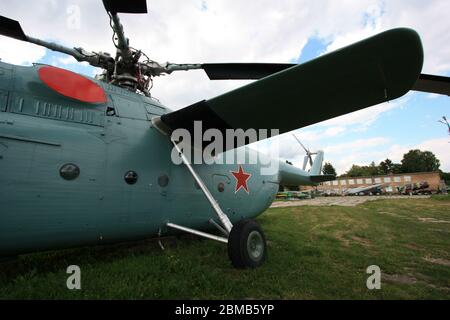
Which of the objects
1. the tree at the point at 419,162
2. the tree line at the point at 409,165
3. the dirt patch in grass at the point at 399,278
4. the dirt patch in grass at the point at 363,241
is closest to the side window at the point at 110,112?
the dirt patch in grass at the point at 399,278

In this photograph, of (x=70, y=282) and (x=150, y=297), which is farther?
(x=70, y=282)

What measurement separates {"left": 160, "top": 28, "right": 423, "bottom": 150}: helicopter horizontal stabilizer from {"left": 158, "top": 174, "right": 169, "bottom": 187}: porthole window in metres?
1.09

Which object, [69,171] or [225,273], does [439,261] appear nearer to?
[225,273]

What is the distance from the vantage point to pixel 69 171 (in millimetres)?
4117

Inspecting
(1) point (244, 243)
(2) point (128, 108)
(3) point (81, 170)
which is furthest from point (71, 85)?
(1) point (244, 243)

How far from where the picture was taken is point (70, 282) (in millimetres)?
3723

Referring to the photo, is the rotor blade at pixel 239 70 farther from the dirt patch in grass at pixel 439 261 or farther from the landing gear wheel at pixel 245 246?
the dirt patch in grass at pixel 439 261

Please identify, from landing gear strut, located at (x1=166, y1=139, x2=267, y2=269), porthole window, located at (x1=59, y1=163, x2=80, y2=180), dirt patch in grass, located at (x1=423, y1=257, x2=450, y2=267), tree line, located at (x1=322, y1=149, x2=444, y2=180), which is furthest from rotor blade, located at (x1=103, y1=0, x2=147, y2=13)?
tree line, located at (x1=322, y1=149, x2=444, y2=180)

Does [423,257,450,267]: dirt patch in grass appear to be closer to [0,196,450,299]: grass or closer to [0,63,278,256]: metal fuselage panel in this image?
[0,196,450,299]: grass

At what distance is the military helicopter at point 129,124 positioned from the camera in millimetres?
3691

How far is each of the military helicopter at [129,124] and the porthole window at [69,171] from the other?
0.06ft
